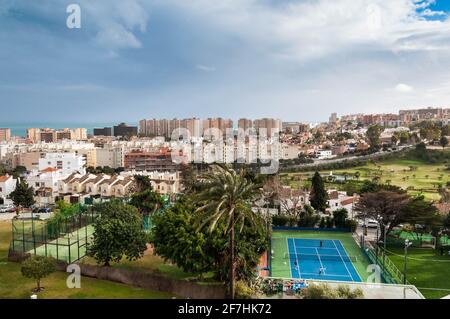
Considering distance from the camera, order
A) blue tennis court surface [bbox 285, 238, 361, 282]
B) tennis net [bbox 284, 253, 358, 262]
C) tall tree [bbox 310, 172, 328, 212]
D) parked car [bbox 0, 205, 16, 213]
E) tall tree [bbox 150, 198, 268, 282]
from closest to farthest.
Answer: tall tree [bbox 150, 198, 268, 282]
blue tennis court surface [bbox 285, 238, 361, 282]
tennis net [bbox 284, 253, 358, 262]
tall tree [bbox 310, 172, 328, 212]
parked car [bbox 0, 205, 16, 213]

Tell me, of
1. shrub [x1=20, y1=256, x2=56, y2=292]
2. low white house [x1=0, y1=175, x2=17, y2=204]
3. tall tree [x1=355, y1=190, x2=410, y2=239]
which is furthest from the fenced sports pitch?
low white house [x1=0, y1=175, x2=17, y2=204]

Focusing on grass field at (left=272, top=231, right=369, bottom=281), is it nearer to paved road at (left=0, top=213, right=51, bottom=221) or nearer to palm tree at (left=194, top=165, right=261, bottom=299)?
palm tree at (left=194, top=165, right=261, bottom=299)

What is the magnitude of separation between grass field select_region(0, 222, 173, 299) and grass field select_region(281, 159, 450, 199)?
112 feet

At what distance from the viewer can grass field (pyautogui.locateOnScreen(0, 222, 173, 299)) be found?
16.1m

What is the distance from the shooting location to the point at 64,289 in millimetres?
16781

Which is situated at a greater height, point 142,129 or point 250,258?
point 142,129

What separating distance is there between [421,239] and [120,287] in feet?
63.4

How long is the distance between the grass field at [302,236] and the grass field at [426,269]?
1.93 meters

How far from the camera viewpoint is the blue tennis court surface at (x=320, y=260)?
20.2m

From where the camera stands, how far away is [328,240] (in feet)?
88.5

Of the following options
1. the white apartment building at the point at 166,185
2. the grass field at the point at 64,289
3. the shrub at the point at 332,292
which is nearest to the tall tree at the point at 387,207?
the shrub at the point at 332,292
